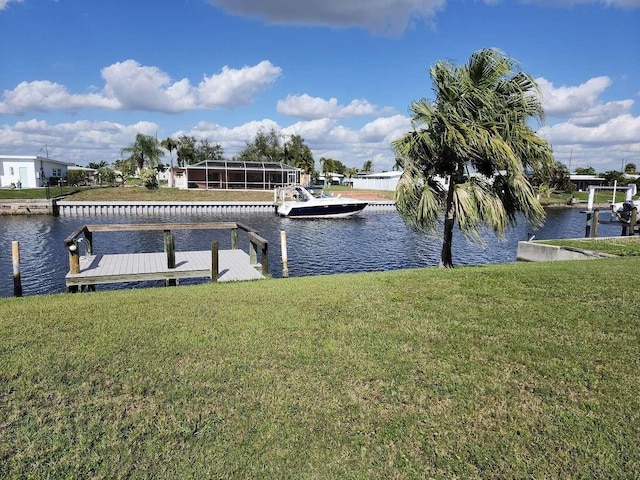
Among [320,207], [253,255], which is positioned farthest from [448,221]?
[320,207]

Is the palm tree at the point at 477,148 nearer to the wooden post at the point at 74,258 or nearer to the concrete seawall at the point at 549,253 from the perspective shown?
the concrete seawall at the point at 549,253

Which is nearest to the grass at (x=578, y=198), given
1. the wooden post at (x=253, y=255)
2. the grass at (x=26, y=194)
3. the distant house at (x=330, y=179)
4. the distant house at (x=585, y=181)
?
the distant house at (x=585, y=181)

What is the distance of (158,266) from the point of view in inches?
438

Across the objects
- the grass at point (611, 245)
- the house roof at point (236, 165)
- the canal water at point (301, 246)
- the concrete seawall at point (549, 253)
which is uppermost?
the house roof at point (236, 165)

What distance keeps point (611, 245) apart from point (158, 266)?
15.0 metres

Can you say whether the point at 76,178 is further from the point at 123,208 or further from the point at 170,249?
the point at 170,249

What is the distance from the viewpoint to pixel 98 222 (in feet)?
114

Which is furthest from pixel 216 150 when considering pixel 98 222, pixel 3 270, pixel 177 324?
pixel 177 324

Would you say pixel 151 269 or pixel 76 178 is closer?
pixel 151 269

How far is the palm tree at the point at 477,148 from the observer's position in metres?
10.0

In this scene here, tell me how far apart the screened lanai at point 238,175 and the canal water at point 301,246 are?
1950 cm

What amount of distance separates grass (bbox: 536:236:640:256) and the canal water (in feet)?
9.79

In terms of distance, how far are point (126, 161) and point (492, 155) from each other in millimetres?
77010

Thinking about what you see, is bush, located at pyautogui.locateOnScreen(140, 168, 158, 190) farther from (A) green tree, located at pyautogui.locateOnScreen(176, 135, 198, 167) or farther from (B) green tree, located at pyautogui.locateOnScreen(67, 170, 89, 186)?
(A) green tree, located at pyautogui.locateOnScreen(176, 135, 198, 167)
